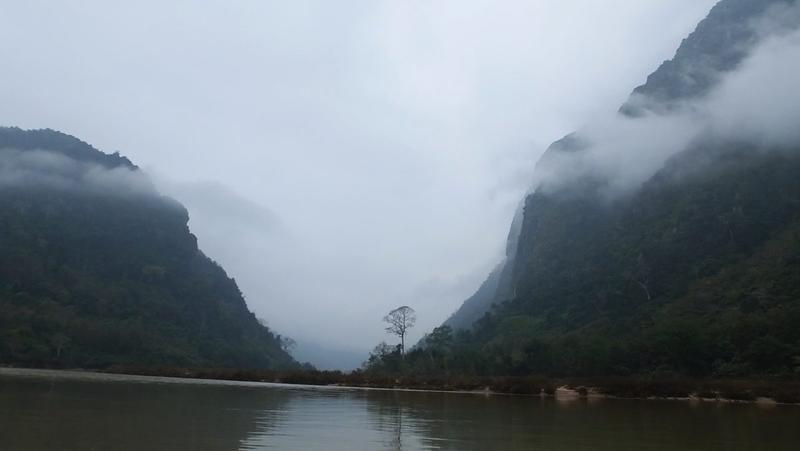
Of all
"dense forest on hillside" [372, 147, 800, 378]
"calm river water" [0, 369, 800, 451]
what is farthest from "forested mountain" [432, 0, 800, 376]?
"calm river water" [0, 369, 800, 451]

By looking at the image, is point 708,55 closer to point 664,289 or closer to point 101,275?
point 664,289

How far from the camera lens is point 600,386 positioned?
51.3 meters

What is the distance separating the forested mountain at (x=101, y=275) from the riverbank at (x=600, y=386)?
3971 centimetres

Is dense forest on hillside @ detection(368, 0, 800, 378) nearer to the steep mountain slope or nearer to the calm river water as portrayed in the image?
the steep mountain slope

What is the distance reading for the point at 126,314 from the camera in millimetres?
117875

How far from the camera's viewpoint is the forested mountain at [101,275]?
320 feet

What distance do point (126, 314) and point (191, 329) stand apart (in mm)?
15164

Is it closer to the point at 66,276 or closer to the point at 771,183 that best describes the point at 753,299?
the point at 771,183

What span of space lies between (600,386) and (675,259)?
2002 inches

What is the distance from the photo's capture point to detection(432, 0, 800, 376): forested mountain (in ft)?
199

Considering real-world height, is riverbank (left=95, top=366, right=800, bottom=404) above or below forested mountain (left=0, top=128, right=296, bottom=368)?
below

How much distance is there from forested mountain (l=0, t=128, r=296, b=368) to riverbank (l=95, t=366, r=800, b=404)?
3971 centimetres

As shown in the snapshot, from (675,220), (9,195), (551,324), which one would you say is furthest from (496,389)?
(9,195)

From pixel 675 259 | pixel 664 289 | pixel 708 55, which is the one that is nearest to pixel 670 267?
pixel 675 259
